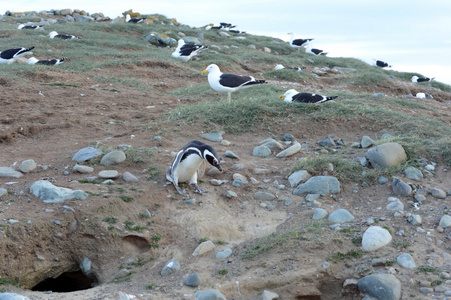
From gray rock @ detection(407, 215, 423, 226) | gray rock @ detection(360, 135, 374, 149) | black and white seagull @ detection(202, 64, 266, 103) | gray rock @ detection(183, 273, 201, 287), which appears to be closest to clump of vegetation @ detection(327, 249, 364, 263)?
gray rock @ detection(407, 215, 423, 226)

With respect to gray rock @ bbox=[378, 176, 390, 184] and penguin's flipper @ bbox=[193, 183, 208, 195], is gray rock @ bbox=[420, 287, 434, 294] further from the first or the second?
penguin's flipper @ bbox=[193, 183, 208, 195]

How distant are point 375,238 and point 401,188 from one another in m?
1.31

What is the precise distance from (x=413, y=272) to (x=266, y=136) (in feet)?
11.7

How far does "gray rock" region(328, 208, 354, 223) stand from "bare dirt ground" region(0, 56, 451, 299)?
0.44 feet

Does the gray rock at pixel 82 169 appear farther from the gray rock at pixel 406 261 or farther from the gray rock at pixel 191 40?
the gray rock at pixel 191 40

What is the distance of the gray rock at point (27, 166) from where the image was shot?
584 centimetres

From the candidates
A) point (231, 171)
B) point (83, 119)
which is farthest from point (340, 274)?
point (83, 119)

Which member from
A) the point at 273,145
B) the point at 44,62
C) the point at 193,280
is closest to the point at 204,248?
the point at 193,280

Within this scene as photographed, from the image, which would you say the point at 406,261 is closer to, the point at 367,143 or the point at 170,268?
the point at 170,268

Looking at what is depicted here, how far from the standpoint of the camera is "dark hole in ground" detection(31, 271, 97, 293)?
504cm

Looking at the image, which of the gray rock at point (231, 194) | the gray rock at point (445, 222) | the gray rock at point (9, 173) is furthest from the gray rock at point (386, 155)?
the gray rock at point (9, 173)

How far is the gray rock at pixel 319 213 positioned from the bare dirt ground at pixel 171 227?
91mm

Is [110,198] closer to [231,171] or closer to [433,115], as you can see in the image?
[231,171]

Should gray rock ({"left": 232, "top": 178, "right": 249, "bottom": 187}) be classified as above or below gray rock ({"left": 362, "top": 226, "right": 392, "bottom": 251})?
below
